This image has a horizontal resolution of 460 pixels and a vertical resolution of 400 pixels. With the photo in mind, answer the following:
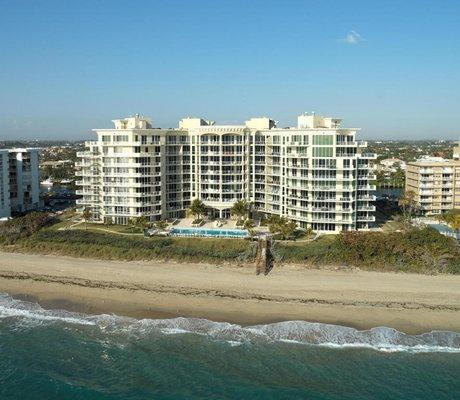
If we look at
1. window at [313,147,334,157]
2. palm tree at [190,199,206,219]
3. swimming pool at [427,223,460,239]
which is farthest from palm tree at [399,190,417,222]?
palm tree at [190,199,206,219]

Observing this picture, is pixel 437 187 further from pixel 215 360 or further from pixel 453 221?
pixel 215 360

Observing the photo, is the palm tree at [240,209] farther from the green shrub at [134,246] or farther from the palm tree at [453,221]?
the palm tree at [453,221]

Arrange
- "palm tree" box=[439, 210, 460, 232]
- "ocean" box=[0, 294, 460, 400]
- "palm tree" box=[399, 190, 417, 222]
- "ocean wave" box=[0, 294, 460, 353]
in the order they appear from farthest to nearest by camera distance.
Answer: "palm tree" box=[399, 190, 417, 222]
"palm tree" box=[439, 210, 460, 232]
"ocean wave" box=[0, 294, 460, 353]
"ocean" box=[0, 294, 460, 400]

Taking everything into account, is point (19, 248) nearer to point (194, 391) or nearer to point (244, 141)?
point (244, 141)

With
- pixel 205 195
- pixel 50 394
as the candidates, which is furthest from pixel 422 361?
pixel 205 195

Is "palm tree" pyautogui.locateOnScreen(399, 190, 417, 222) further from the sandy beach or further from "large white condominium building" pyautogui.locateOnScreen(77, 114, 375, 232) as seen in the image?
the sandy beach
